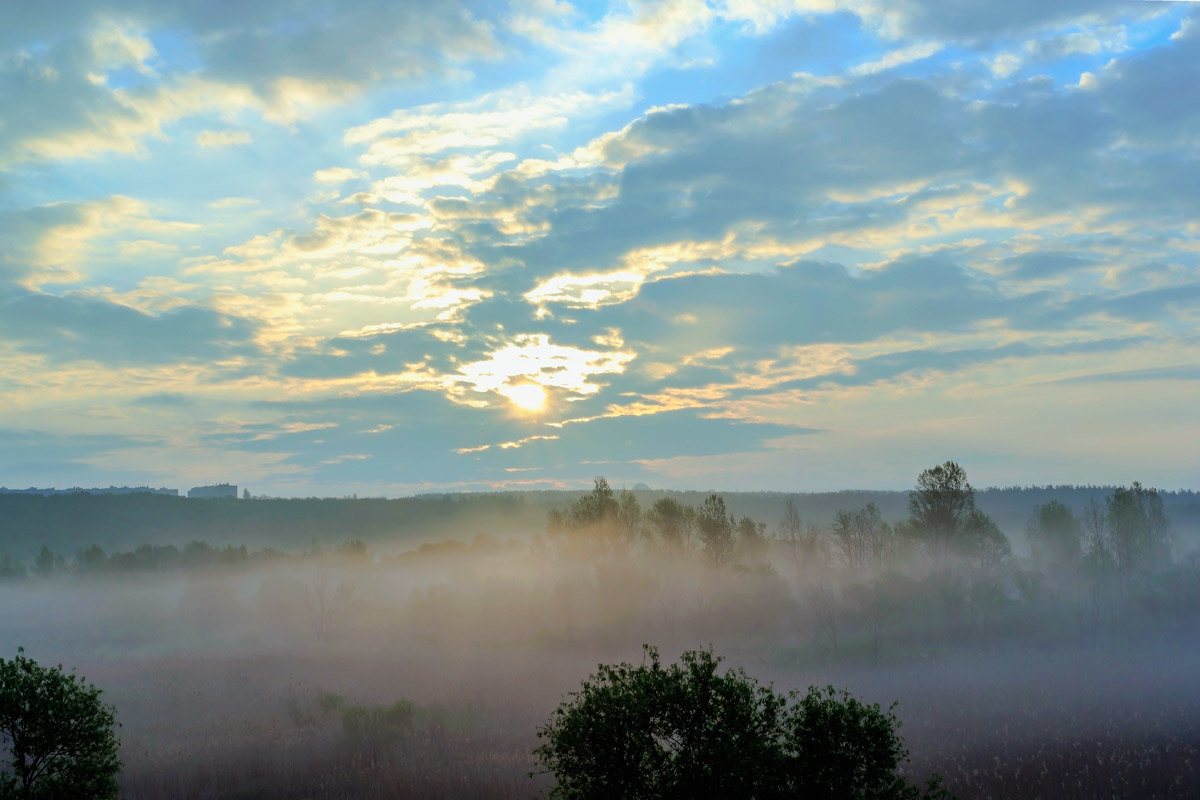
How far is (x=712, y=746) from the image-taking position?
22.3 meters

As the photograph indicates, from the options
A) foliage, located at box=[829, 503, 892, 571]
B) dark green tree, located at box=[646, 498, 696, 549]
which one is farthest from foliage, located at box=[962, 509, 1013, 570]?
dark green tree, located at box=[646, 498, 696, 549]

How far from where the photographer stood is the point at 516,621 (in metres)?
131

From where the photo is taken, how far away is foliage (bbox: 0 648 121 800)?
2839 cm

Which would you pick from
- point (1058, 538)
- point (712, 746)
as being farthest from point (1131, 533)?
point (712, 746)

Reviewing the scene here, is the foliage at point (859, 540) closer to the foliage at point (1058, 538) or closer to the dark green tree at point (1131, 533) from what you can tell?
the foliage at point (1058, 538)

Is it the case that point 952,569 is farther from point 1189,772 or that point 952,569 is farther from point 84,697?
point 84,697

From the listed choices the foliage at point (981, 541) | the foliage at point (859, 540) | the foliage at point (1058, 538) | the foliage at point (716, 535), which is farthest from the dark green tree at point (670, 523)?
the foliage at point (1058, 538)

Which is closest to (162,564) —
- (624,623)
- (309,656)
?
(309,656)

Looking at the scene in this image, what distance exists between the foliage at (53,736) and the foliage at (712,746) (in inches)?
762

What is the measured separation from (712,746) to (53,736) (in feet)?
82.4

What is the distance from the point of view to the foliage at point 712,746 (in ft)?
72.0

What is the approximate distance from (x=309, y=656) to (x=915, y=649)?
86.6m

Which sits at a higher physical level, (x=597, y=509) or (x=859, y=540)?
(x=597, y=509)

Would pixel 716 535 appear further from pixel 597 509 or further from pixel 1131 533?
pixel 1131 533
